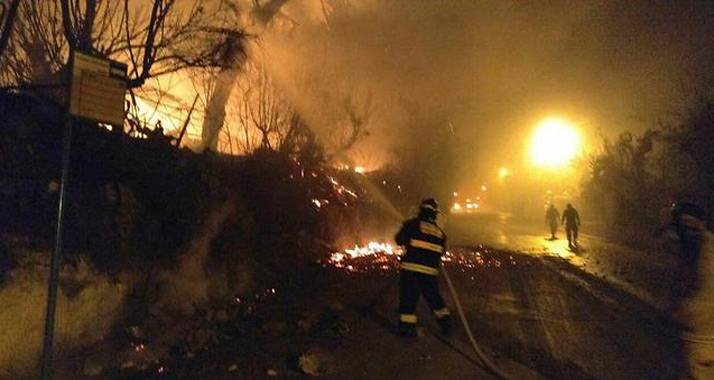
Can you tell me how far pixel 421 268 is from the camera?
645cm

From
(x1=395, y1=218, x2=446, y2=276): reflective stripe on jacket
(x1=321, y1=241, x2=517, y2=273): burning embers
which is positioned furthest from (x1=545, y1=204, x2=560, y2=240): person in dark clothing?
(x1=395, y1=218, x2=446, y2=276): reflective stripe on jacket

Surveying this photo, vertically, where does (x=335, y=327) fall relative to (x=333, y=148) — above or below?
below

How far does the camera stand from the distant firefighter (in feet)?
14.0

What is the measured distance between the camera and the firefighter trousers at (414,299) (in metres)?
6.29

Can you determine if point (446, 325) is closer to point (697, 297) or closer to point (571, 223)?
point (697, 297)

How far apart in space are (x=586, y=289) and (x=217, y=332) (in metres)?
7.55

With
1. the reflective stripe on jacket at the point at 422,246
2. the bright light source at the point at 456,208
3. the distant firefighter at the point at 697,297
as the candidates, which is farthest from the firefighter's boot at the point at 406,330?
the bright light source at the point at 456,208

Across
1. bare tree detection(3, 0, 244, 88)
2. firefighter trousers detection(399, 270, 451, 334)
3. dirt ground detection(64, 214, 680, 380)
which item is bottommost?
dirt ground detection(64, 214, 680, 380)

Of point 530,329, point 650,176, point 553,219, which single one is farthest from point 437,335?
point 650,176

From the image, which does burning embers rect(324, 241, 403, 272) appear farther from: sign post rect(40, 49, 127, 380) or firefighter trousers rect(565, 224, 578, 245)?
firefighter trousers rect(565, 224, 578, 245)

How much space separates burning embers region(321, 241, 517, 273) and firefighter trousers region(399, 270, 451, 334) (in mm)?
3715

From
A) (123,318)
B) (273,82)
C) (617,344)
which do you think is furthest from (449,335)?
(273,82)

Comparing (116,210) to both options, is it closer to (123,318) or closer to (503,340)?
(123,318)

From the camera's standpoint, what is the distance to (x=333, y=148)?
1973 cm
